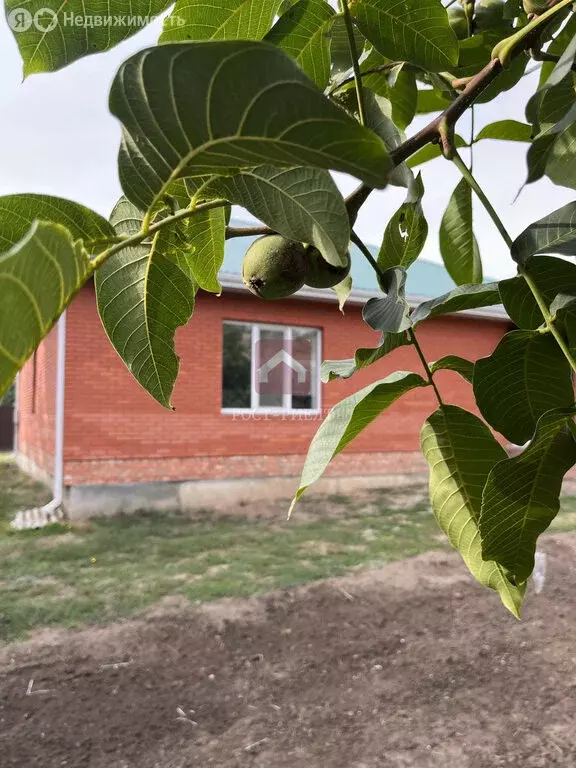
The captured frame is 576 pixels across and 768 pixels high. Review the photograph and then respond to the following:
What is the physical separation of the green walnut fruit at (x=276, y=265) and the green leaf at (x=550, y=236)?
0.21 m

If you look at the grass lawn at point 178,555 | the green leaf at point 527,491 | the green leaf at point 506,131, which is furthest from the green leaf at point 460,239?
the grass lawn at point 178,555

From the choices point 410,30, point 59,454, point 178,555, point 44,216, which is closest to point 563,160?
point 410,30

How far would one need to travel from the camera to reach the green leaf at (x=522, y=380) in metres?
0.68

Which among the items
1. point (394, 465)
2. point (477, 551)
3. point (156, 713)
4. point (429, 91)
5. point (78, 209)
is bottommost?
point (394, 465)

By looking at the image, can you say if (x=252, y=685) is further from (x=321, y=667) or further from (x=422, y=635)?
(x=422, y=635)

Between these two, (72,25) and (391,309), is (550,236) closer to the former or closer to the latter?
(391,309)

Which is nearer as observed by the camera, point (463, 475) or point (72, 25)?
point (72, 25)

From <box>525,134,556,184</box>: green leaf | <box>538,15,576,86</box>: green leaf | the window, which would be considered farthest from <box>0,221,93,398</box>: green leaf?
the window

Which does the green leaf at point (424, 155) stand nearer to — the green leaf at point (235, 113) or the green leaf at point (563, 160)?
the green leaf at point (563, 160)

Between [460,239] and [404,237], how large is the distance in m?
0.32

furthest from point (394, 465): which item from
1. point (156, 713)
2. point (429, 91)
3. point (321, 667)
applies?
point (429, 91)

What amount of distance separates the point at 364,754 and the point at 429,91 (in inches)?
103

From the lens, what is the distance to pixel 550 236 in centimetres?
60

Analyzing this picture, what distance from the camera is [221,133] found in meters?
0.32
